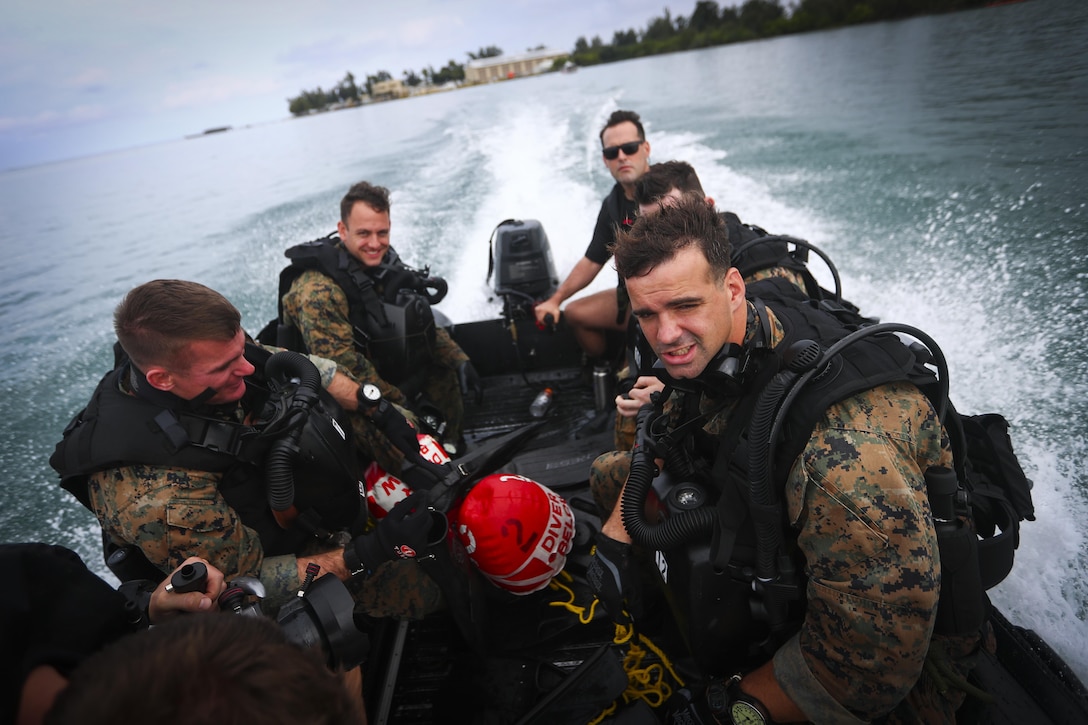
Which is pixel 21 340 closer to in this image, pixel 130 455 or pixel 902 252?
pixel 130 455

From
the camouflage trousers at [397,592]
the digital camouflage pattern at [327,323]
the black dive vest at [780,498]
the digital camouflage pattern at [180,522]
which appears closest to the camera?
the black dive vest at [780,498]

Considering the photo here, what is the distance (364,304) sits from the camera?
327cm

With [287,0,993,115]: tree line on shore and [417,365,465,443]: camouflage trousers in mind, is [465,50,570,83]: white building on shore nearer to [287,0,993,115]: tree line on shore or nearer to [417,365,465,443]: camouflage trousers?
[287,0,993,115]: tree line on shore

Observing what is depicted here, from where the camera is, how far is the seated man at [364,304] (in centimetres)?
307

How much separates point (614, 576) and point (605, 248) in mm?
2609

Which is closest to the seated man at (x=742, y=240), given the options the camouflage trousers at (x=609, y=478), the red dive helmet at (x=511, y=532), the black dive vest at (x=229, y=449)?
the camouflage trousers at (x=609, y=478)

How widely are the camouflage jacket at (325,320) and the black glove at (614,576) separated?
183cm

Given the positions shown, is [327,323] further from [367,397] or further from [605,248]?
[605,248]

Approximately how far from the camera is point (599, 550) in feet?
6.19

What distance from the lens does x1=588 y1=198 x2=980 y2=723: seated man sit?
4.14 ft

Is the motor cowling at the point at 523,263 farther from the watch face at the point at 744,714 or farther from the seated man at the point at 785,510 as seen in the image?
the watch face at the point at 744,714

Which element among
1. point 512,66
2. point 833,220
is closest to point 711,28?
point 512,66

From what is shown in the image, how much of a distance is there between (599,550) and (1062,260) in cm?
370

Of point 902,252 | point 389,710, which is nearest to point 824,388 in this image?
point 389,710
